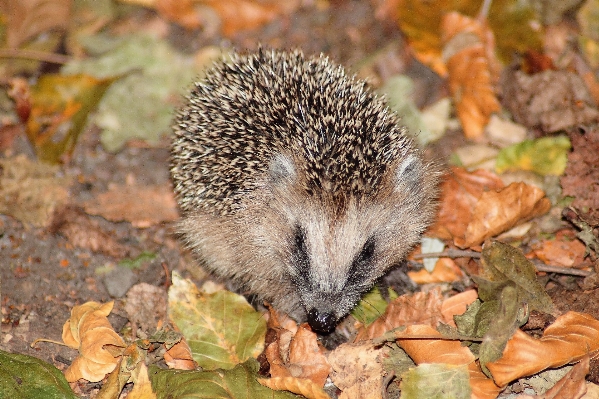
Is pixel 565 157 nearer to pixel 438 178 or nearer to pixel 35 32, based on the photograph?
pixel 438 178

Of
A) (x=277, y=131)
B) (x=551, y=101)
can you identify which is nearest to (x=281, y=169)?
(x=277, y=131)

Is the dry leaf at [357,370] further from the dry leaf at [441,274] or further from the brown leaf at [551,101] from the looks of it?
the brown leaf at [551,101]

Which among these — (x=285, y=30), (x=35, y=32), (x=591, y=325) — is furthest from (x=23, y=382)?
(x=285, y=30)

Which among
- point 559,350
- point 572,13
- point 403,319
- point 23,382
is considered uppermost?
point 572,13

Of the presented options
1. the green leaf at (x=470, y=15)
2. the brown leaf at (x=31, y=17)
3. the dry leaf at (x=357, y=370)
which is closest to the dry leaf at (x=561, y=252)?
the dry leaf at (x=357, y=370)

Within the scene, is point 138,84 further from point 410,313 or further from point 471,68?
point 410,313

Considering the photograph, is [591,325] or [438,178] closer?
[591,325]
